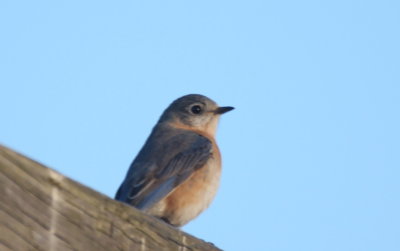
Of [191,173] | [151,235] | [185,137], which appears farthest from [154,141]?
[151,235]

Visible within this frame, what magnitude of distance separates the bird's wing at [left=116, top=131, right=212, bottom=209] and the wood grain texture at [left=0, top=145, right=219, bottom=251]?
445 cm

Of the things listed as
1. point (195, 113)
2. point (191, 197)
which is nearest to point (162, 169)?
point (191, 197)

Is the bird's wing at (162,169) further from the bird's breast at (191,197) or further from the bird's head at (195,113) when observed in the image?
the bird's head at (195,113)

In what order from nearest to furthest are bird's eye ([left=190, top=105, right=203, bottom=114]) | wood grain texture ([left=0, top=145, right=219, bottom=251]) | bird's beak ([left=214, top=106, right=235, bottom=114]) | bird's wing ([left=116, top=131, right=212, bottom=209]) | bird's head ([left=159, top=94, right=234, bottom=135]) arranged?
1. wood grain texture ([left=0, top=145, right=219, bottom=251])
2. bird's wing ([left=116, top=131, right=212, bottom=209])
3. bird's head ([left=159, top=94, right=234, bottom=135])
4. bird's beak ([left=214, top=106, right=235, bottom=114])
5. bird's eye ([left=190, top=105, right=203, bottom=114])

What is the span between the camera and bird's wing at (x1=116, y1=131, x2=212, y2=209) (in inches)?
310

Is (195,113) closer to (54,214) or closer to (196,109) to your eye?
(196,109)

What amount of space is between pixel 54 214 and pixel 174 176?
5651mm

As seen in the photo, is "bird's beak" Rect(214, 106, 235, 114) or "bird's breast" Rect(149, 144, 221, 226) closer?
"bird's breast" Rect(149, 144, 221, 226)

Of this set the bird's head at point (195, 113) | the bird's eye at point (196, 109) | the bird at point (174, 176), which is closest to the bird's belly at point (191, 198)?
the bird at point (174, 176)

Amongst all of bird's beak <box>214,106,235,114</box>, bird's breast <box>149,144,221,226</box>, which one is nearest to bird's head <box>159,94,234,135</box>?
bird's beak <box>214,106,235,114</box>

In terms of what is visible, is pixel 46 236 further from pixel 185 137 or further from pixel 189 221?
pixel 185 137

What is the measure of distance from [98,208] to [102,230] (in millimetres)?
82

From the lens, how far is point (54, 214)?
2.78m

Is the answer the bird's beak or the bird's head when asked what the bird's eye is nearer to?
the bird's head
